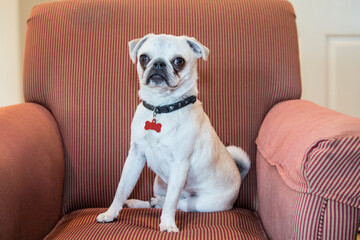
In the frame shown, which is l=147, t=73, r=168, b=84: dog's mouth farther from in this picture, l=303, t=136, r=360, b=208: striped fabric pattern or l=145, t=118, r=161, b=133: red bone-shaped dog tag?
l=303, t=136, r=360, b=208: striped fabric pattern

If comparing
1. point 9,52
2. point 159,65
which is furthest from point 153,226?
point 9,52

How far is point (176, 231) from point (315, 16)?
1929mm

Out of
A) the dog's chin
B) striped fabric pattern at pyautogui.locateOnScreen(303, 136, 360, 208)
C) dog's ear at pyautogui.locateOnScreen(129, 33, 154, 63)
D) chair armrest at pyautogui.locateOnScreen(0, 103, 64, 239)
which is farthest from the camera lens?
dog's ear at pyautogui.locateOnScreen(129, 33, 154, 63)

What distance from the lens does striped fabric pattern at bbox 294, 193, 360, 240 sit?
90 centimetres

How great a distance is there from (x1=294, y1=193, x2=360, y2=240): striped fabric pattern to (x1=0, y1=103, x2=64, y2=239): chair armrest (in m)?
0.76

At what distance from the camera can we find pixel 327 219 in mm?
912

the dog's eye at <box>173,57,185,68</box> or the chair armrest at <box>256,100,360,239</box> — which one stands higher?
the dog's eye at <box>173,57,185,68</box>

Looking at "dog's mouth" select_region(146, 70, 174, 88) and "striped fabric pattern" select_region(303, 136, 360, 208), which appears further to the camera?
"dog's mouth" select_region(146, 70, 174, 88)

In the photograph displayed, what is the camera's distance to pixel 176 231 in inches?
47.1

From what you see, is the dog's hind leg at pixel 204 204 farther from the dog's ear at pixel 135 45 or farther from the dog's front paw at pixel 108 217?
the dog's ear at pixel 135 45

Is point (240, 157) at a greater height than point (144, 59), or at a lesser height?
lesser

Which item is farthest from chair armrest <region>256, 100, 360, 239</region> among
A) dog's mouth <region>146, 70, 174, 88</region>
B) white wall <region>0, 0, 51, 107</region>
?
white wall <region>0, 0, 51, 107</region>

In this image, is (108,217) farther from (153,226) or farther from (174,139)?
(174,139)

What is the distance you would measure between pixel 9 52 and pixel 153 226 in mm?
1610
